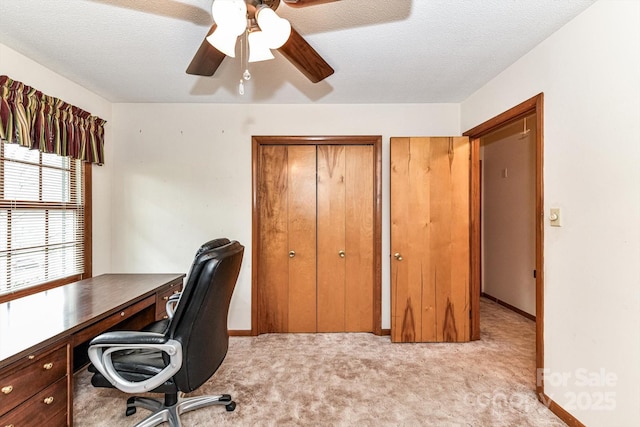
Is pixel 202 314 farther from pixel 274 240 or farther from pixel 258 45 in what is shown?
pixel 274 240

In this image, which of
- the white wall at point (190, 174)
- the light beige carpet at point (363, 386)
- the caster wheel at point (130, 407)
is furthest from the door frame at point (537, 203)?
the caster wheel at point (130, 407)

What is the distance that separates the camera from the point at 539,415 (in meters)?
1.84

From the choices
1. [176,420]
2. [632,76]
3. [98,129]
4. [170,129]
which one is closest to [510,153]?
[632,76]

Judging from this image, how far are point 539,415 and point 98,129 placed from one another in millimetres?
4093

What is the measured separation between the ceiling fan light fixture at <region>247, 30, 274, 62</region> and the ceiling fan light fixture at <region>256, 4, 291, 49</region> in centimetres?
5

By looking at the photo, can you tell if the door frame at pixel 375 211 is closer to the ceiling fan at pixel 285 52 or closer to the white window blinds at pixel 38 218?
the ceiling fan at pixel 285 52

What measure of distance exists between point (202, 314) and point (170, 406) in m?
0.71

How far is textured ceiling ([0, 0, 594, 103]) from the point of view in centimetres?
162

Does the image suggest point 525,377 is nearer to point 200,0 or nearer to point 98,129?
point 200,0

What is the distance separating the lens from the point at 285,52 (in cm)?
156

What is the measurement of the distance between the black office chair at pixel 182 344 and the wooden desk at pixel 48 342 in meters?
0.17

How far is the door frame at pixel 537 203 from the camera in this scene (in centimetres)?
196

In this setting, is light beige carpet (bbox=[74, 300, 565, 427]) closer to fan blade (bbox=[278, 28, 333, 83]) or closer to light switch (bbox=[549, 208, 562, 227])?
light switch (bbox=[549, 208, 562, 227])

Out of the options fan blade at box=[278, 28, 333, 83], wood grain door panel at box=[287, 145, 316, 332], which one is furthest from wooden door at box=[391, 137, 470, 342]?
fan blade at box=[278, 28, 333, 83]
